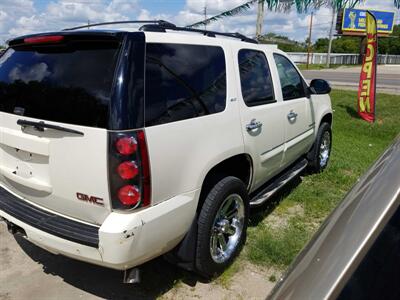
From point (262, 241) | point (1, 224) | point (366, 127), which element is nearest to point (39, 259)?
point (1, 224)

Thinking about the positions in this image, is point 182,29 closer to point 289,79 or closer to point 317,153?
point 289,79

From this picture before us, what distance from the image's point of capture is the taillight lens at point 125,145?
229cm

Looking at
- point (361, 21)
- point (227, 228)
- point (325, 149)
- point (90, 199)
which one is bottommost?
point (325, 149)

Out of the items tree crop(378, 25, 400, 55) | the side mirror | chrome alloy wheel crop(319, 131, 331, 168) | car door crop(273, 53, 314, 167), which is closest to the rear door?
car door crop(273, 53, 314, 167)

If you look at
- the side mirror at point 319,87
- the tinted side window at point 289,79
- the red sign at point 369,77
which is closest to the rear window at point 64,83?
the tinted side window at point 289,79

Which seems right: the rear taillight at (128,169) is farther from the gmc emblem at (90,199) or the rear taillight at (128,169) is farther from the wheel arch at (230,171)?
the wheel arch at (230,171)

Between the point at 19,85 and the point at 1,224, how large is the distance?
197cm

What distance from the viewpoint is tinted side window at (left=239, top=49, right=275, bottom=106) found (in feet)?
11.4

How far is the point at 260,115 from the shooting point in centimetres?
360

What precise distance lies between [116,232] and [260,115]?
1866 millimetres

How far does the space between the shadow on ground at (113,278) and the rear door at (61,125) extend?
79 cm

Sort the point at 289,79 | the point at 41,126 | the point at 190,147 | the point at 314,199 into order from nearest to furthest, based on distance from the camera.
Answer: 1. the point at 41,126
2. the point at 190,147
3. the point at 289,79
4. the point at 314,199

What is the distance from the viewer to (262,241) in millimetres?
3764

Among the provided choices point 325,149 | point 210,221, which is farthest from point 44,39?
point 325,149
